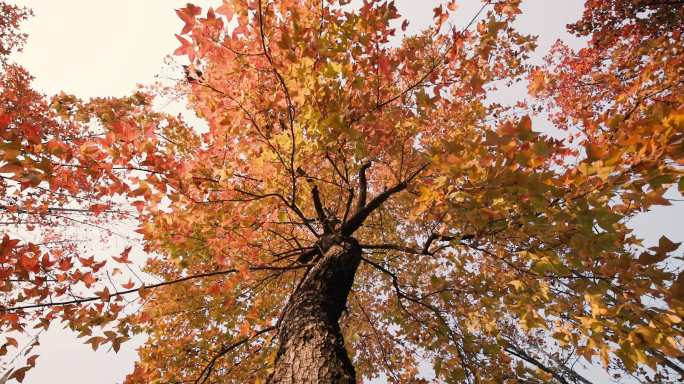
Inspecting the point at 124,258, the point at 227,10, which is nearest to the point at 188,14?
the point at 227,10

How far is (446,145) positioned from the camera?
1.62m

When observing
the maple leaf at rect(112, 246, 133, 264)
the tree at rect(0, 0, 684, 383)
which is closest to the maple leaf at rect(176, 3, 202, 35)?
the tree at rect(0, 0, 684, 383)

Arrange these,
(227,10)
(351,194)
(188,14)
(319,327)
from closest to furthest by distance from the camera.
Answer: (188,14) → (227,10) → (319,327) → (351,194)

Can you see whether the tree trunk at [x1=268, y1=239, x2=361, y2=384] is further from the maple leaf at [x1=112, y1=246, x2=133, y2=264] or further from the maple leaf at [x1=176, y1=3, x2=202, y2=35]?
the maple leaf at [x1=176, y1=3, x2=202, y2=35]

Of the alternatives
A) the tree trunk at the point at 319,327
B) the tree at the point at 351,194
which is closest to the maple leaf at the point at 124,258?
the tree at the point at 351,194

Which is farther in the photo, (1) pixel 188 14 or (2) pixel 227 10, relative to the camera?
(2) pixel 227 10

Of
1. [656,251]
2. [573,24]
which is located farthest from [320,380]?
[573,24]

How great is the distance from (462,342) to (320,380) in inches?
91.5

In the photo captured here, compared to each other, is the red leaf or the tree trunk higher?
the red leaf

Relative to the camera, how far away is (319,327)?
2650 millimetres

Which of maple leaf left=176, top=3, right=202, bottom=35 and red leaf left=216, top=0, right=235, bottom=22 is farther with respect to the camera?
red leaf left=216, top=0, right=235, bottom=22

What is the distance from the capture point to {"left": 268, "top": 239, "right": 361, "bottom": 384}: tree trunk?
7.34ft

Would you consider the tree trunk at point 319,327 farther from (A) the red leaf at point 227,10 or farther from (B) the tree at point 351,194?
(A) the red leaf at point 227,10

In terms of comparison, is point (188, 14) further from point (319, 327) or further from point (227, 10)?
point (319, 327)
